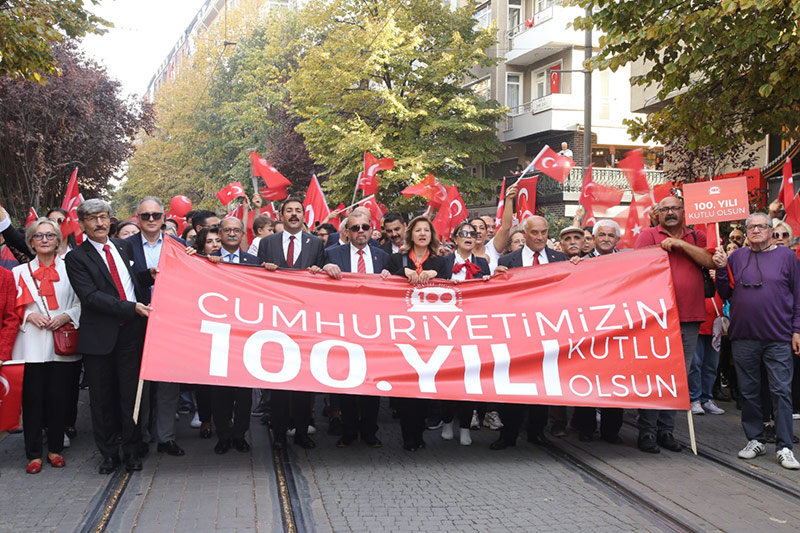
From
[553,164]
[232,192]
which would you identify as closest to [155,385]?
[553,164]

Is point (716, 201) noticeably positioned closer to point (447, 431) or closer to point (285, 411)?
point (447, 431)

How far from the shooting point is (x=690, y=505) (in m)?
5.75

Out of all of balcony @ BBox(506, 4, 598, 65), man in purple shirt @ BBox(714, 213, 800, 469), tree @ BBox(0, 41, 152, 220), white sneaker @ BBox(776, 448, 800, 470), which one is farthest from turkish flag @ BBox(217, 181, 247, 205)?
balcony @ BBox(506, 4, 598, 65)

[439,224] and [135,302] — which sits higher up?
[439,224]

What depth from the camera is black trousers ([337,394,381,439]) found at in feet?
24.4

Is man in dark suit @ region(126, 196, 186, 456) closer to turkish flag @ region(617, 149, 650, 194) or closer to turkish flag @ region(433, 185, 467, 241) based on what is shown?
turkish flag @ region(617, 149, 650, 194)

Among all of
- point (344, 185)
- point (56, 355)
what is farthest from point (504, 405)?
point (344, 185)

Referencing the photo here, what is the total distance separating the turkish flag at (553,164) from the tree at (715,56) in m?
1.46

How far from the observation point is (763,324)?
707cm

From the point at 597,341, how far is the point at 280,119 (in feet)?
119

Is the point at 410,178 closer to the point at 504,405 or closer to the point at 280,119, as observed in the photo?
the point at 280,119

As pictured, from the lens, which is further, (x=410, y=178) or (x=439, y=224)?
(x=410, y=178)

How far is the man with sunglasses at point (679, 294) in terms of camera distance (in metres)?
7.35

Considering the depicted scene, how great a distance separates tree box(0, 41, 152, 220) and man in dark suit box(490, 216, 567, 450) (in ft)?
60.8
